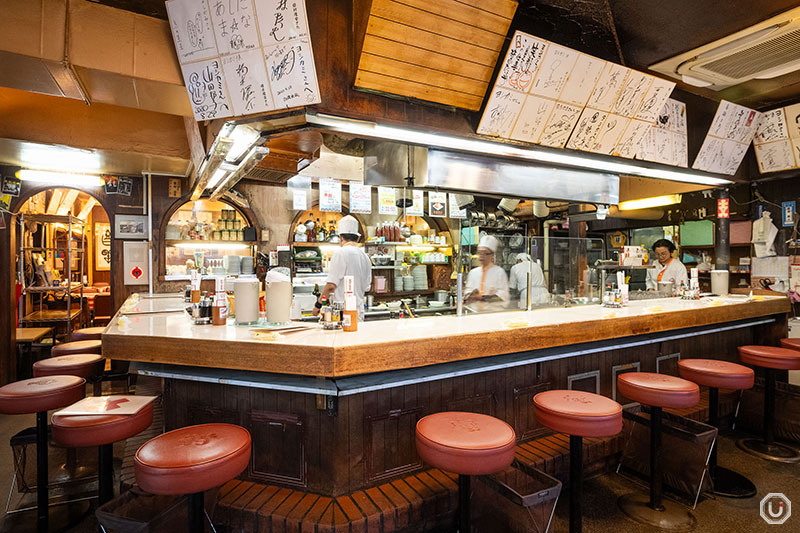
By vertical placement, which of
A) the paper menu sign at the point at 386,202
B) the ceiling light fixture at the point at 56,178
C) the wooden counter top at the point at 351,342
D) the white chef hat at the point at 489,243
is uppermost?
the ceiling light fixture at the point at 56,178

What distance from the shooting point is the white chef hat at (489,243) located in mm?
3686

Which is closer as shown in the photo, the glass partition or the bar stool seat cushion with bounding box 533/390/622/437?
the bar stool seat cushion with bounding box 533/390/622/437

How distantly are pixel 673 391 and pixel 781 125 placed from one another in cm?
399

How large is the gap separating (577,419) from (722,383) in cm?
155

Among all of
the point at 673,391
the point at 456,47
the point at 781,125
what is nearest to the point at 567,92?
the point at 456,47

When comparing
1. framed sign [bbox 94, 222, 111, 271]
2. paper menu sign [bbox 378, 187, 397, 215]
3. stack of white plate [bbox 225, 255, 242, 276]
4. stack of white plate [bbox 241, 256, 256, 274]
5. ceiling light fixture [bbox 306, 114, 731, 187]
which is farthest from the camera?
framed sign [bbox 94, 222, 111, 271]

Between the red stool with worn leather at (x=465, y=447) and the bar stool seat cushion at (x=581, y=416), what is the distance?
36 centimetres

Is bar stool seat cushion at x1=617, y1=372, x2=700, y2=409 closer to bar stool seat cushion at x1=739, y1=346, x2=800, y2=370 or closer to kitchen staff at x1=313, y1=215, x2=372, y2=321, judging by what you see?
→ bar stool seat cushion at x1=739, y1=346, x2=800, y2=370

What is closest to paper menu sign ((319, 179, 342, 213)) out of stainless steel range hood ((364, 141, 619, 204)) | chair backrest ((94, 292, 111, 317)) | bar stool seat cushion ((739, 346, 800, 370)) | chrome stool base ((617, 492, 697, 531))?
stainless steel range hood ((364, 141, 619, 204))

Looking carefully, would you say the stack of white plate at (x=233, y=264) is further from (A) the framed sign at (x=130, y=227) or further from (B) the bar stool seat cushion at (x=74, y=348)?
(B) the bar stool seat cushion at (x=74, y=348)

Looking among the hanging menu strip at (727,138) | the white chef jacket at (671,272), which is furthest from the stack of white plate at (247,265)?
the hanging menu strip at (727,138)

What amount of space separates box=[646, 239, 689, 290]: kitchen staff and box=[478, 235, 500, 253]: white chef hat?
3029mm

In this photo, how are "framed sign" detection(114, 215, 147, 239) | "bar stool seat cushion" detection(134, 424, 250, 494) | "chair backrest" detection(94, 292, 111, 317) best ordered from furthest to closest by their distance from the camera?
"chair backrest" detection(94, 292, 111, 317), "framed sign" detection(114, 215, 147, 239), "bar stool seat cushion" detection(134, 424, 250, 494)

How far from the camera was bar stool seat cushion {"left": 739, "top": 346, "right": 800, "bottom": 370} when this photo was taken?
314cm
